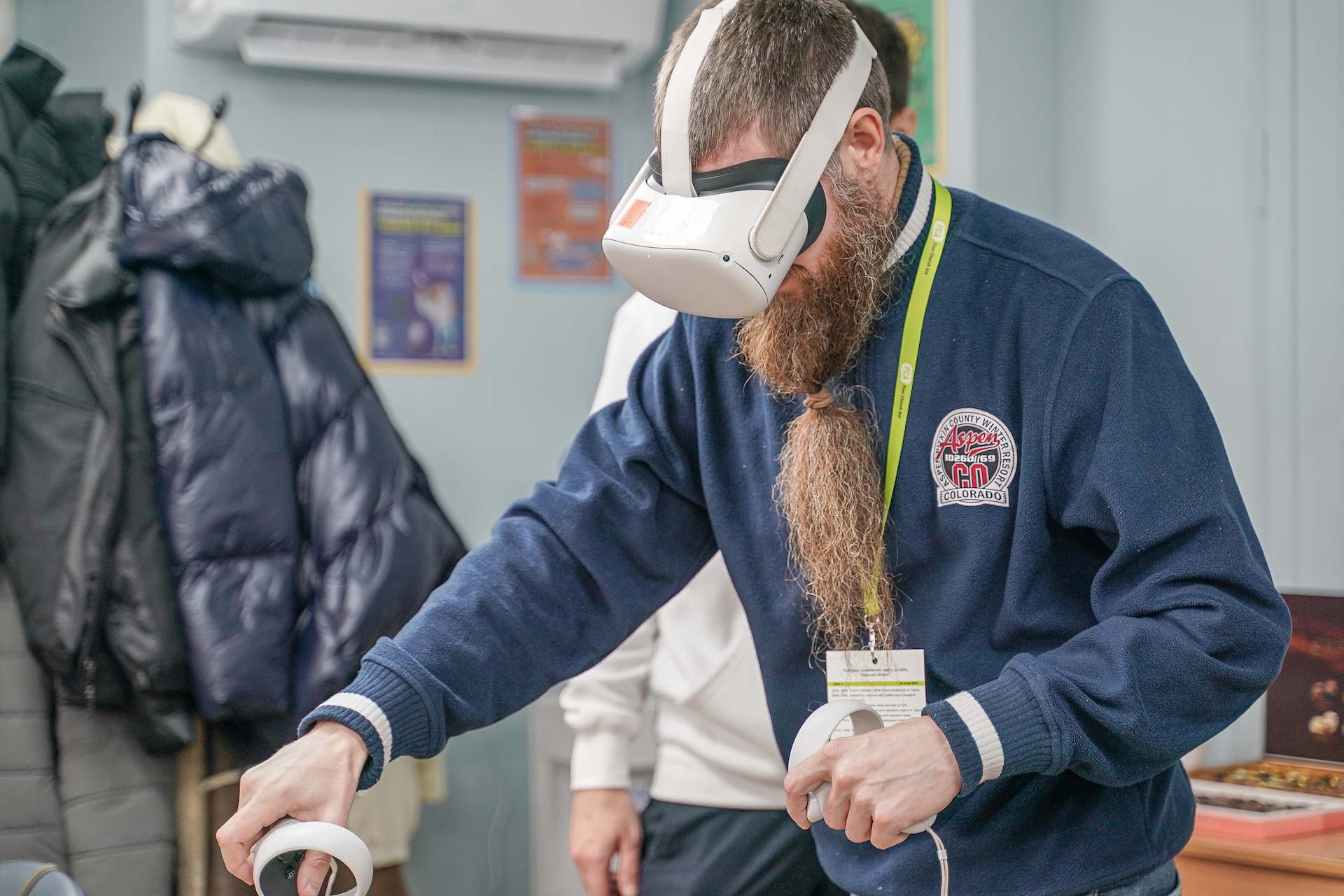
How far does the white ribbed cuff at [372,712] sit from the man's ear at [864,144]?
59 centimetres

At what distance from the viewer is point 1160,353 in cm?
93

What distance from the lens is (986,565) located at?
98 centimetres

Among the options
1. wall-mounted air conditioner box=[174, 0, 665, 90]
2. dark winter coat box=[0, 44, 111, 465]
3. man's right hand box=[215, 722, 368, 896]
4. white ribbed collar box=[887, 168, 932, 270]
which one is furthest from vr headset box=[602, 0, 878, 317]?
wall-mounted air conditioner box=[174, 0, 665, 90]

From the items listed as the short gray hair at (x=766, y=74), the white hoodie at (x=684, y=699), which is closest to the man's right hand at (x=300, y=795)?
the short gray hair at (x=766, y=74)

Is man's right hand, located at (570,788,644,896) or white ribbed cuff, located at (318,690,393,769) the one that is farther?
man's right hand, located at (570,788,644,896)

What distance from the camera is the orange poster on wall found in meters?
2.90

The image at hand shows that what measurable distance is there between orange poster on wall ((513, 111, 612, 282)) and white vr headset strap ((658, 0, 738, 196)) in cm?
198

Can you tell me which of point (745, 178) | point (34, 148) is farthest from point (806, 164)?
point (34, 148)

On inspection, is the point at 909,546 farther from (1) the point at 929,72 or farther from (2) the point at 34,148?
(2) the point at 34,148

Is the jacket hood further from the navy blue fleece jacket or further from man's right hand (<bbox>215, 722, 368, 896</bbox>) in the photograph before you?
man's right hand (<bbox>215, 722, 368, 896</bbox>)

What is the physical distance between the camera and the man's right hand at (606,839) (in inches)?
58.9

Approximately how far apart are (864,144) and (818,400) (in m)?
0.23

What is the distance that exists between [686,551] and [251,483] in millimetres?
891

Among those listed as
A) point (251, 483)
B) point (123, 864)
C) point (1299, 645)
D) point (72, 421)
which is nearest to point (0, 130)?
point (72, 421)
